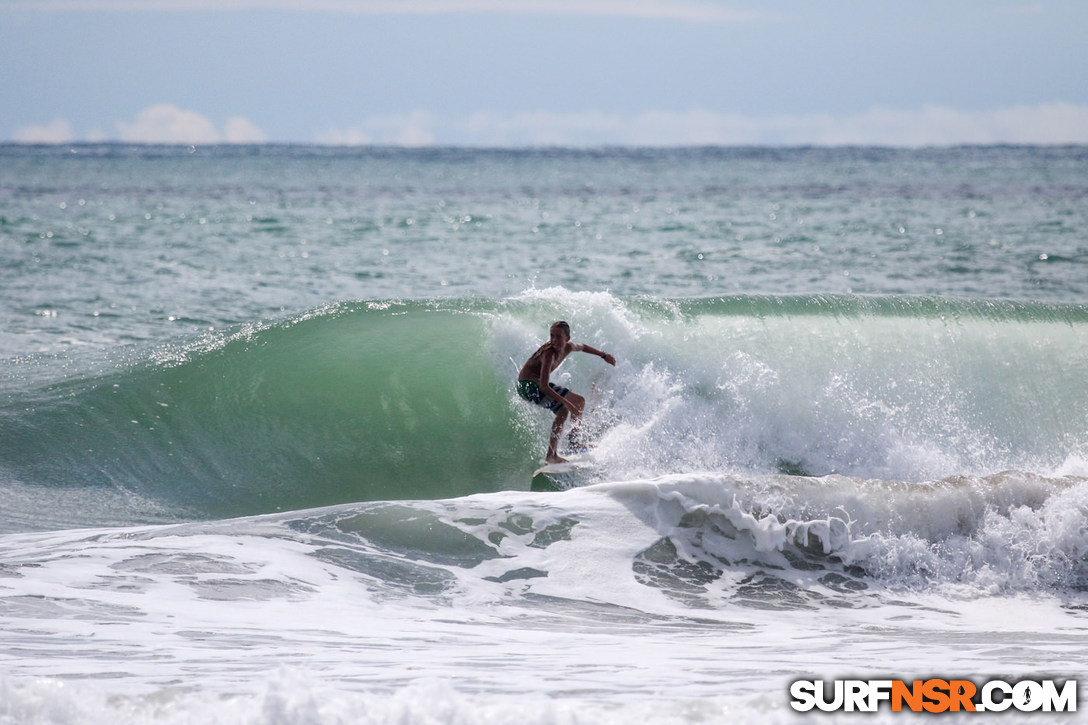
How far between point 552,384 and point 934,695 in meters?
4.38

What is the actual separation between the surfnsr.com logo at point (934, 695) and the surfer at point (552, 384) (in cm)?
392

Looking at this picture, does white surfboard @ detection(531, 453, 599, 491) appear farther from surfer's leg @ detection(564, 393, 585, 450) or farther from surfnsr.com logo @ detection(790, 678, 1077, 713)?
surfnsr.com logo @ detection(790, 678, 1077, 713)

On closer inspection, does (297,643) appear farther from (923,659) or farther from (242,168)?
(242,168)

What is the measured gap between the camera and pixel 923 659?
4715mm

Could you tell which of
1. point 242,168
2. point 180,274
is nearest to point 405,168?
point 242,168

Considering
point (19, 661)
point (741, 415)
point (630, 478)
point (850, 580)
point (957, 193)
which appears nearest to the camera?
point (19, 661)

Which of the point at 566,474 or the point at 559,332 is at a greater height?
the point at 559,332

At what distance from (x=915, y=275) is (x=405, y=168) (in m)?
42.4

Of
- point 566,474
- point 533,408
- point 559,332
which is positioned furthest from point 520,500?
point 533,408

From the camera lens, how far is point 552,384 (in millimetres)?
8031

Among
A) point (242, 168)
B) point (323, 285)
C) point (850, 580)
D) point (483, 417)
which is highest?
point (242, 168)

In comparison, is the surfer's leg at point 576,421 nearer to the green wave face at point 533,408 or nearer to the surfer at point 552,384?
the surfer at point 552,384

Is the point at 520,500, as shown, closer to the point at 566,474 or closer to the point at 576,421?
the point at 566,474

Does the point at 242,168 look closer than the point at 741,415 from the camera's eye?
No
